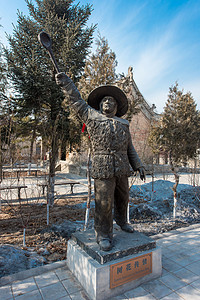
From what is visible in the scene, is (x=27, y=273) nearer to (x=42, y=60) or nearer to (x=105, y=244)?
(x=105, y=244)

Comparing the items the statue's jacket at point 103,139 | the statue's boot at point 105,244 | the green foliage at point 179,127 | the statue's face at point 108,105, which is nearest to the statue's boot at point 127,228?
the statue's boot at point 105,244

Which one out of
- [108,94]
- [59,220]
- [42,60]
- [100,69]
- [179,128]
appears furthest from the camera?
[42,60]

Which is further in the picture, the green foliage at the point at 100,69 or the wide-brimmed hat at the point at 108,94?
the green foliage at the point at 100,69

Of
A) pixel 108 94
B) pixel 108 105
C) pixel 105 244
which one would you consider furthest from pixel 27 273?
pixel 108 94

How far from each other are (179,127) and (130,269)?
492 cm

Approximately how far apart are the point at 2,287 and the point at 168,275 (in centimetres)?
228

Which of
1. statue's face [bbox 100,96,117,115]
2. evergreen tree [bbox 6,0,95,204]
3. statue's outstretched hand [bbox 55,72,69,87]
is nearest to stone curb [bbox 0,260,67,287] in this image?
statue's face [bbox 100,96,117,115]

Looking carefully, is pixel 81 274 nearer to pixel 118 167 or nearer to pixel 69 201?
pixel 118 167

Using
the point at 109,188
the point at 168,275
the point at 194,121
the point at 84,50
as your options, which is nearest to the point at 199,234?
the point at 168,275

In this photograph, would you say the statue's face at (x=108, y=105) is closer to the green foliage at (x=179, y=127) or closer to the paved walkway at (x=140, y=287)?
the paved walkway at (x=140, y=287)

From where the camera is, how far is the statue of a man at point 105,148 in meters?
2.50

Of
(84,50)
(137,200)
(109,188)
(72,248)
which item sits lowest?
(137,200)

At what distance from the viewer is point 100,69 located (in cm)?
434

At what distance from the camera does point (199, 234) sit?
13.5 feet
